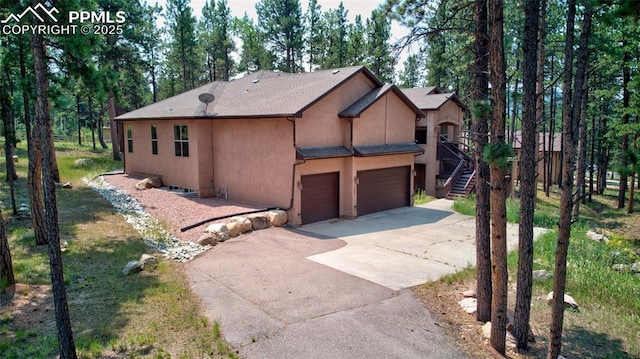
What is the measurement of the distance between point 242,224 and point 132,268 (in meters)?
4.12

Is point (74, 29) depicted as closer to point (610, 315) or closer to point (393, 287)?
point (393, 287)

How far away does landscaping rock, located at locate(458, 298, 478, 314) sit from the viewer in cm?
830

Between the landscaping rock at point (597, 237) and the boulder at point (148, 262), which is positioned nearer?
the boulder at point (148, 262)

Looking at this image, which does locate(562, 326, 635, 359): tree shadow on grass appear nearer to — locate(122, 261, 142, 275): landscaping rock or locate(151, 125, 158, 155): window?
locate(122, 261, 142, 275): landscaping rock

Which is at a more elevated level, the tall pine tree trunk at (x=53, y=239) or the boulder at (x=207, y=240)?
the tall pine tree trunk at (x=53, y=239)

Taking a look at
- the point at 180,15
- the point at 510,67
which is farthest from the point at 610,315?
the point at 180,15

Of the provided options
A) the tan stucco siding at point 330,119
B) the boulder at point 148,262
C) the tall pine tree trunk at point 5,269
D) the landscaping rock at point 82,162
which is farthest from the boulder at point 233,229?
the landscaping rock at point 82,162

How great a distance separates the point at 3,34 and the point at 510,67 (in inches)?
1201

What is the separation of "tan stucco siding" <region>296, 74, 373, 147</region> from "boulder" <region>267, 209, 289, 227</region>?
2.44 metres

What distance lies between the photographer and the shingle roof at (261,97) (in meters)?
15.8

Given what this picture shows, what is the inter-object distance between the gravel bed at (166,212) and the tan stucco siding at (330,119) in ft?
11.0

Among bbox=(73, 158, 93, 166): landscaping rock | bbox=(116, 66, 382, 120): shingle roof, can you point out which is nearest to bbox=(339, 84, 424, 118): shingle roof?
bbox=(116, 66, 382, 120): shingle roof

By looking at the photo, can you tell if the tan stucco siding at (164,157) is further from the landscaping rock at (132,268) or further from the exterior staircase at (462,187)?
the exterior staircase at (462,187)

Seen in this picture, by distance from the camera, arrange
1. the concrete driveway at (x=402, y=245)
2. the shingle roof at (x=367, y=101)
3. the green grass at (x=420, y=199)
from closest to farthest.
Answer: the concrete driveway at (x=402, y=245)
the shingle roof at (x=367, y=101)
the green grass at (x=420, y=199)
